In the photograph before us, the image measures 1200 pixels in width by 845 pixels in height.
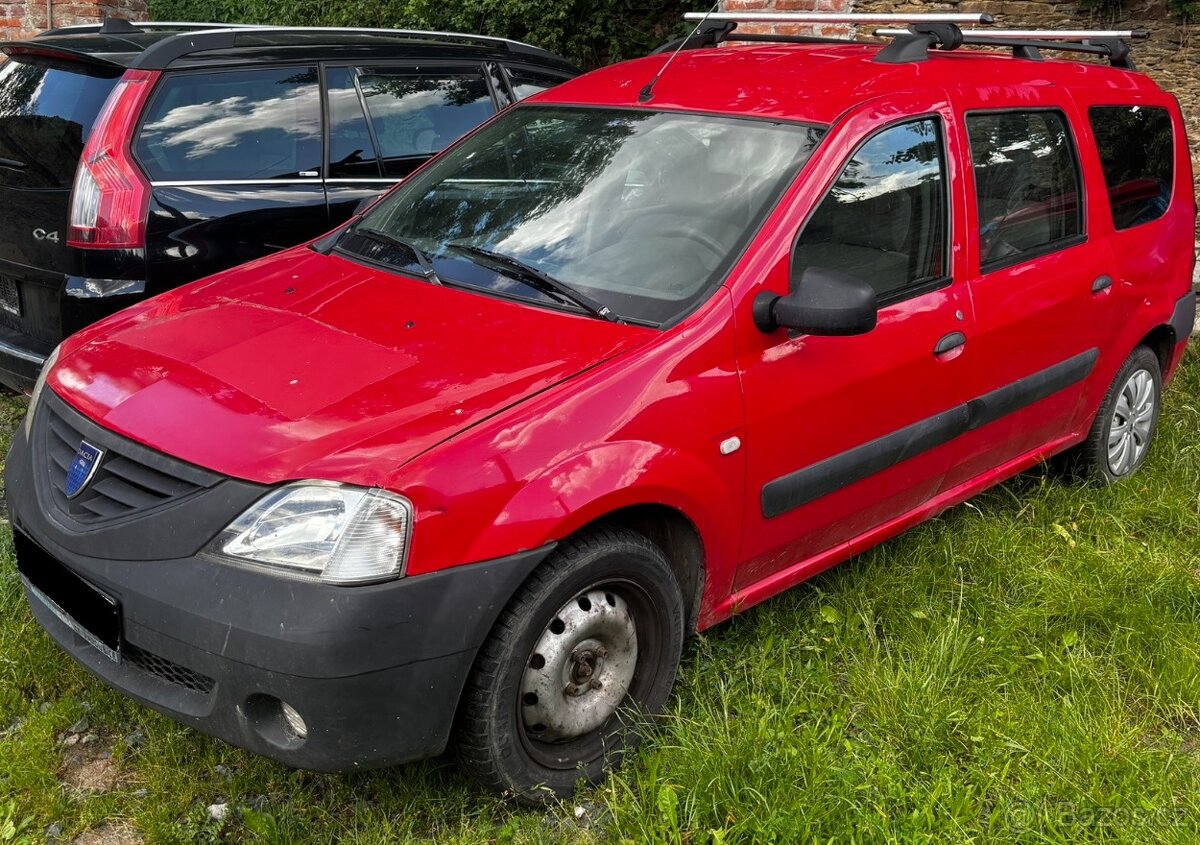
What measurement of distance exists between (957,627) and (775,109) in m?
1.71

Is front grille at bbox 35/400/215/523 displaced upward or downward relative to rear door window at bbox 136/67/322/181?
downward

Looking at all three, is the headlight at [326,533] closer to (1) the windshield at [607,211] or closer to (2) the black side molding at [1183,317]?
(1) the windshield at [607,211]

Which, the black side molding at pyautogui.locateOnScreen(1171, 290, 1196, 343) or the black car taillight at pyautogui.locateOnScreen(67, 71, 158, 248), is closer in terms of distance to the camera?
the black car taillight at pyautogui.locateOnScreen(67, 71, 158, 248)

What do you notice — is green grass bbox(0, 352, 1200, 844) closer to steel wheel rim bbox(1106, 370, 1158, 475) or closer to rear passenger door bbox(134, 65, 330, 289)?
steel wheel rim bbox(1106, 370, 1158, 475)

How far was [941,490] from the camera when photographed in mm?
4035

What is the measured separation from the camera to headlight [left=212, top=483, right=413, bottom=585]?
2.48 m

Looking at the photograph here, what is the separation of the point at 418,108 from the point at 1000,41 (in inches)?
105

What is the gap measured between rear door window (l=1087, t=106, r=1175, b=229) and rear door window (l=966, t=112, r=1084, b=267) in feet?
0.90

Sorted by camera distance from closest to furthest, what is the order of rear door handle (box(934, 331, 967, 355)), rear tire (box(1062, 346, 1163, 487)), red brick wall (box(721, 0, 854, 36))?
rear door handle (box(934, 331, 967, 355))
rear tire (box(1062, 346, 1163, 487))
red brick wall (box(721, 0, 854, 36))

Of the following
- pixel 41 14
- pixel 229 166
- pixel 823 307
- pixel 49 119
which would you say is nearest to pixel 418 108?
pixel 229 166

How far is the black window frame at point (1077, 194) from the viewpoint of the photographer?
3.83 metres

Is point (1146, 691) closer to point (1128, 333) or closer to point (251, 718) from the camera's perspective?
point (1128, 333)

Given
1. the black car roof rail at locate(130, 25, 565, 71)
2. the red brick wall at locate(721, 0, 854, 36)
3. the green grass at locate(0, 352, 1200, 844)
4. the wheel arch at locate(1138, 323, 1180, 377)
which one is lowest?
the green grass at locate(0, 352, 1200, 844)

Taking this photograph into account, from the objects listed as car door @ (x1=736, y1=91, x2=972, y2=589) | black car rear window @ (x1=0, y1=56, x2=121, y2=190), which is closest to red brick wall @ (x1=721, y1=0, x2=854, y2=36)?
car door @ (x1=736, y1=91, x2=972, y2=589)
